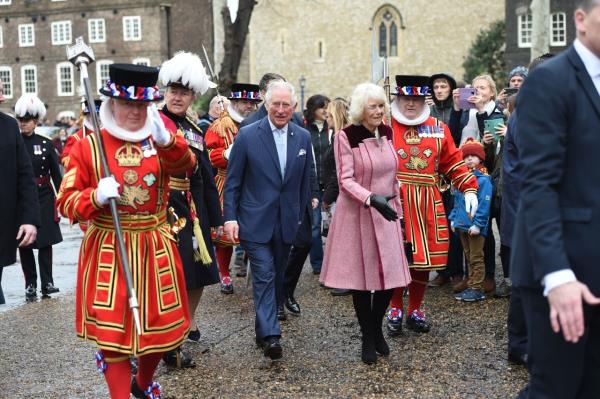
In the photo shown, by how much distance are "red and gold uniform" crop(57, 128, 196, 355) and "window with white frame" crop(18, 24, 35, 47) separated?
2459 inches

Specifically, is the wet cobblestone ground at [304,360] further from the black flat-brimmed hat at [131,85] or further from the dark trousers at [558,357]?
the dark trousers at [558,357]

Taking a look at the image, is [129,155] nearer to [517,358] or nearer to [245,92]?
[517,358]

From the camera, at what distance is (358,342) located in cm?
702

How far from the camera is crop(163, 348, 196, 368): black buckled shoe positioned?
20.9 feet

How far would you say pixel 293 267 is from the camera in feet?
27.7

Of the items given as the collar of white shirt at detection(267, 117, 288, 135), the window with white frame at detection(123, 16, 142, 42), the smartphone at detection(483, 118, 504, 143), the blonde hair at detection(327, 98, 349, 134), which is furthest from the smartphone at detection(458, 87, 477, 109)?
the window with white frame at detection(123, 16, 142, 42)

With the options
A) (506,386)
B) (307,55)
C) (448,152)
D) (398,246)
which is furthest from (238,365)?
(307,55)

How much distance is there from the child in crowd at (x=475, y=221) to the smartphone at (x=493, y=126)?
0.26 meters

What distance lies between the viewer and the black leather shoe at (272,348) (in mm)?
6379

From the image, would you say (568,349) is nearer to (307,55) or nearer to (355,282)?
(355,282)

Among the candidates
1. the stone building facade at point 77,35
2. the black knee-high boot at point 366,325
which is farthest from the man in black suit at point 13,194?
the stone building facade at point 77,35

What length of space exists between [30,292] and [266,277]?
423 cm

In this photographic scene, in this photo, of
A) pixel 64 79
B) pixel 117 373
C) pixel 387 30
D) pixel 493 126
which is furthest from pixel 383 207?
pixel 64 79

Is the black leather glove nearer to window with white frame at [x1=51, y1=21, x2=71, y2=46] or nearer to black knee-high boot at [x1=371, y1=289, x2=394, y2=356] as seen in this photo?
black knee-high boot at [x1=371, y1=289, x2=394, y2=356]
